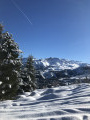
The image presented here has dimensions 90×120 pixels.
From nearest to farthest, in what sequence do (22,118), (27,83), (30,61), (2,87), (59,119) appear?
(59,119), (22,118), (2,87), (27,83), (30,61)

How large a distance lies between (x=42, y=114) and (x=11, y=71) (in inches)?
443

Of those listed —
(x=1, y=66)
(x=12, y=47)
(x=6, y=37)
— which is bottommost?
(x=1, y=66)

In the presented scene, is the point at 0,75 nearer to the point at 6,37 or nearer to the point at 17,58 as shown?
the point at 17,58

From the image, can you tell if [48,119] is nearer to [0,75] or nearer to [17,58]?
[0,75]

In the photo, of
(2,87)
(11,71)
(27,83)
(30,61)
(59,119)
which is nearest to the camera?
(59,119)

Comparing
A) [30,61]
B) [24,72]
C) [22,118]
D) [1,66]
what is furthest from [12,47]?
[22,118]

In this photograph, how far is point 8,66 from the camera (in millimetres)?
13664

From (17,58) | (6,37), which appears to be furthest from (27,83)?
(6,37)

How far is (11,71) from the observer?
1375 centimetres

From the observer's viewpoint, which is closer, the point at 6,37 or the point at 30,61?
the point at 6,37

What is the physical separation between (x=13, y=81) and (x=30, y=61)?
11.7 meters

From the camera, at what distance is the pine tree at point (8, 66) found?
518 inches

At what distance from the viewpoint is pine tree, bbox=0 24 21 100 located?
13.1 metres

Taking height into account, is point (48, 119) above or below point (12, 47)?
below
